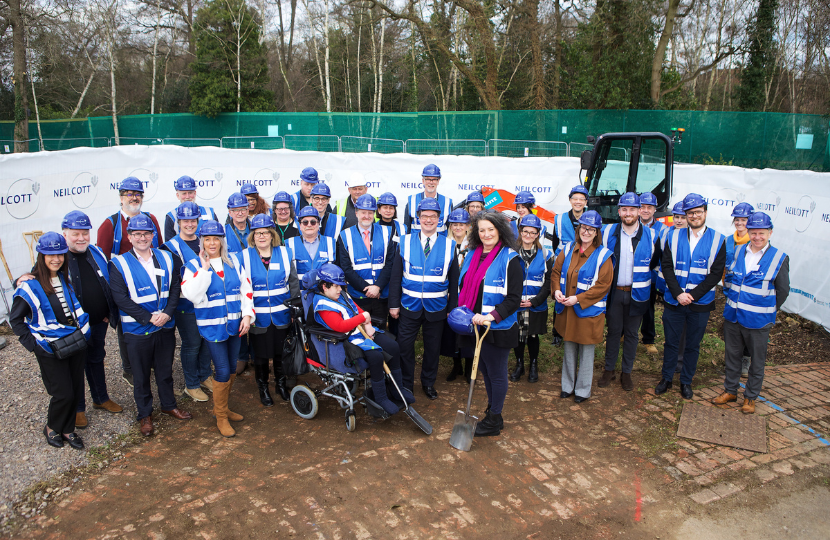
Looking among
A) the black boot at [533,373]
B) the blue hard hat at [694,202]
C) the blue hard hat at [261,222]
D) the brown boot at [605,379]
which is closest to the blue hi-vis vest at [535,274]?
the black boot at [533,373]

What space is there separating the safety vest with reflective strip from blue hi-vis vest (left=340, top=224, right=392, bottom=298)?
1.19 m

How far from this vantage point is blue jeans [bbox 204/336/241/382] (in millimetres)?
4668

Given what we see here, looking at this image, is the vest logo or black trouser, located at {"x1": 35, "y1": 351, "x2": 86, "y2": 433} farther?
the vest logo

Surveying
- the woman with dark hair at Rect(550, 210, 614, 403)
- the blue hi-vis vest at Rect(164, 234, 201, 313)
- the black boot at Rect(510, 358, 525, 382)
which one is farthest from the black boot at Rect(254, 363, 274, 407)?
the woman with dark hair at Rect(550, 210, 614, 403)

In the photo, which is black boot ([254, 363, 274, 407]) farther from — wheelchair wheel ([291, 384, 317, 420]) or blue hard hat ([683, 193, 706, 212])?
blue hard hat ([683, 193, 706, 212])

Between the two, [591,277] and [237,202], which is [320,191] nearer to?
[237,202]

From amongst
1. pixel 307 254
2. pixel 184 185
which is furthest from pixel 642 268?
pixel 184 185

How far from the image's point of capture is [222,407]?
15.6ft

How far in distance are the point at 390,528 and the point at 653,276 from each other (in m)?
3.88

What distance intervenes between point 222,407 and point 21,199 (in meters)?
4.79

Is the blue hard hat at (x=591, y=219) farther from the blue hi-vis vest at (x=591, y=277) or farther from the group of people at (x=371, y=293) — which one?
the blue hi-vis vest at (x=591, y=277)

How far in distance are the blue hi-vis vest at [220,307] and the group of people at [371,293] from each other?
13 mm

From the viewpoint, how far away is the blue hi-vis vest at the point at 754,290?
16.4ft

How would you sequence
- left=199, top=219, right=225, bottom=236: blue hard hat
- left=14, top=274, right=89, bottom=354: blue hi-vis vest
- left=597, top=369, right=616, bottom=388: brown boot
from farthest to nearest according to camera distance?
left=597, top=369, right=616, bottom=388: brown boot
left=199, top=219, right=225, bottom=236: blue hard hat
left=14, top=274, right=89, bottom=354: blue hi-vis vest
